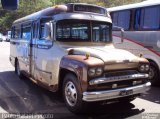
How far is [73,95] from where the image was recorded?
21.6 feet

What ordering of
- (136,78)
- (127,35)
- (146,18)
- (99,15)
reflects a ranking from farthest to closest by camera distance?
(127,35) < (146,18) < (99,15) < (136,78)

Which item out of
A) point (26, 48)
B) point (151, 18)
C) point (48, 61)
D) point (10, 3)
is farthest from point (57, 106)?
point (151, 18)

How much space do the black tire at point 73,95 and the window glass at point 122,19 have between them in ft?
16.6

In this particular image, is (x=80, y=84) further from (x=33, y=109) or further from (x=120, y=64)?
(x=33, y=109)

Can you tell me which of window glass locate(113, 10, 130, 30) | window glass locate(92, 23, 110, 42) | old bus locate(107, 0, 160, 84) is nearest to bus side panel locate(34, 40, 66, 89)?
window glass locate(92, 23, 110, 42)

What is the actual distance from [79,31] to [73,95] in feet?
6.22

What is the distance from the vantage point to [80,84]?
20.3ft

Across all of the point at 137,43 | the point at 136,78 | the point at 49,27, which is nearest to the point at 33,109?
the point at 49,27

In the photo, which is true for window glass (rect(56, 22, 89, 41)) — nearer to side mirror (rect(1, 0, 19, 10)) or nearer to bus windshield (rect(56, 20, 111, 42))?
bus windshield (rect(56, 20, 111, 42))

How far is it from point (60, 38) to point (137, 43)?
156 inches

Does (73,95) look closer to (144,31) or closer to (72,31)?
(72,31)

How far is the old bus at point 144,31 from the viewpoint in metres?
9.71

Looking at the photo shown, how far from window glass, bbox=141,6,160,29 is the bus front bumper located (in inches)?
138

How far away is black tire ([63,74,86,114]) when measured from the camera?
6309 millimetres
